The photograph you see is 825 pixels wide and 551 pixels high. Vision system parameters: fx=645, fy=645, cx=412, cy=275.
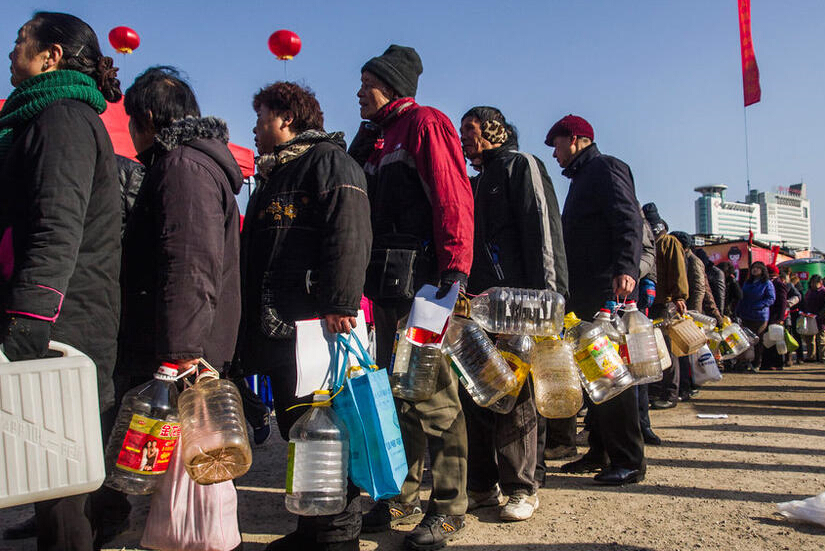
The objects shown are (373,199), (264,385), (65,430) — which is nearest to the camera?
(65,430)

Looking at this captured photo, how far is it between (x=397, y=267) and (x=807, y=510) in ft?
7.67

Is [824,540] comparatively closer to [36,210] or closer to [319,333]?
[319,333]

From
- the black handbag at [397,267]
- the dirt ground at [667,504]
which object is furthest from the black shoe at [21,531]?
the black handbag at [397,267]

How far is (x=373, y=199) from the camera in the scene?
10.8 feet

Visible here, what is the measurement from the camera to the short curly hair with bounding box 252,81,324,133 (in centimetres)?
288

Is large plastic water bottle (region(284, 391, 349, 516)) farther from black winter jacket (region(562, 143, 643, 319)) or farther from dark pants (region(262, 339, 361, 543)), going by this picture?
black winter jacket (region(562, 143, 643, 319))

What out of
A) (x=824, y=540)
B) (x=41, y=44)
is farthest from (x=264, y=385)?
(x=824, y=540)

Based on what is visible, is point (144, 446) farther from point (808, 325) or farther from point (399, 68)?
point (808, 325)

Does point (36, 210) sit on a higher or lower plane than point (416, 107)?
lower

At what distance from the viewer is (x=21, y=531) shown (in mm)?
3125

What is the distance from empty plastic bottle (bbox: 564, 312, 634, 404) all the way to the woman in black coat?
2.14 m

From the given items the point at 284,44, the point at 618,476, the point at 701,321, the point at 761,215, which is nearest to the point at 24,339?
the point at 618,476

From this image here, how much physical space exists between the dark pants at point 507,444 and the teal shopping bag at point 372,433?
1.11 m

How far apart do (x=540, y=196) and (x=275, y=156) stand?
4.82 ft
